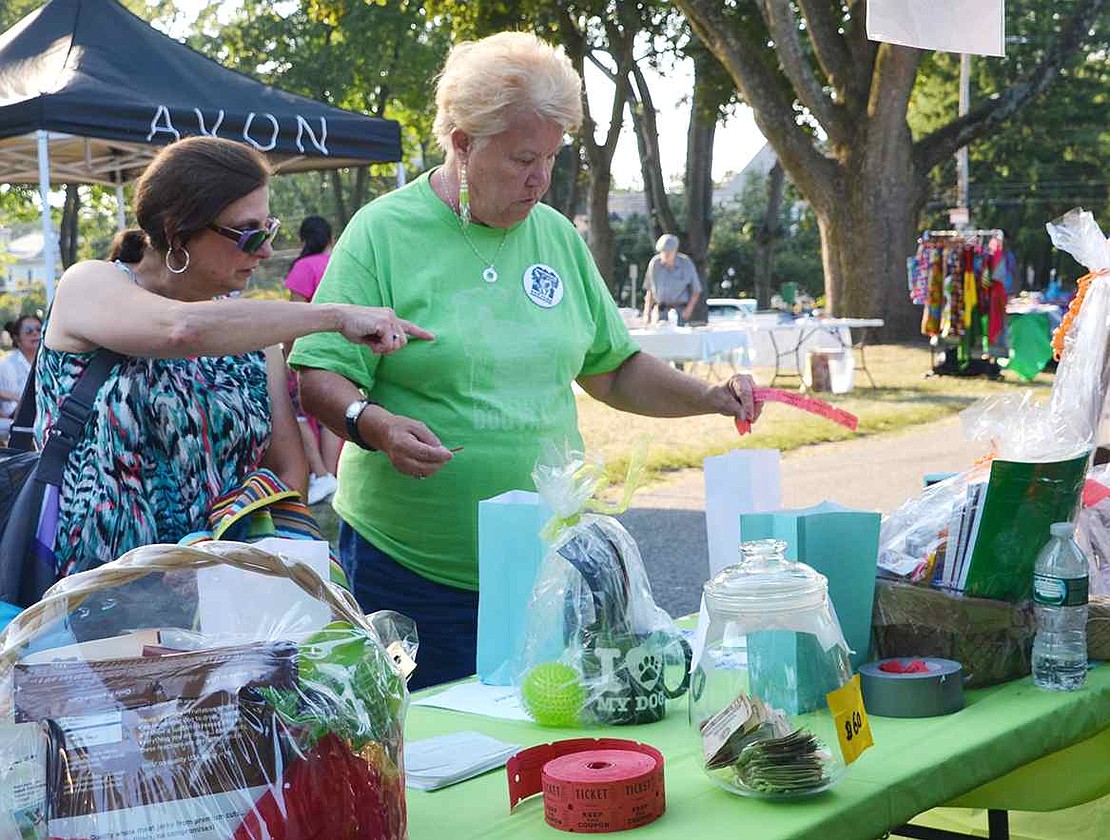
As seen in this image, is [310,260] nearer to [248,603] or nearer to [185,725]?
[248,603]

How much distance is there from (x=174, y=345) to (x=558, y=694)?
2.64 feet

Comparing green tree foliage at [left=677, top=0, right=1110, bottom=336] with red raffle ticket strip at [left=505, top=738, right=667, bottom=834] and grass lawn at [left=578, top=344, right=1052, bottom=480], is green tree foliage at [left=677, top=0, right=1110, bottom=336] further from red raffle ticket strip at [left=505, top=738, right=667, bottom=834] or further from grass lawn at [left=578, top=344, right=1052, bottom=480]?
red raffle ticket strip at [left=505, top=738, right=667, bottom=834]

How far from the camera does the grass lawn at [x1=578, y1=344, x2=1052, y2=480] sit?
10117 mm

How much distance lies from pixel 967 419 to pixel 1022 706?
0.53 metres

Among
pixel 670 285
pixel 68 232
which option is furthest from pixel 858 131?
pixel 68 232

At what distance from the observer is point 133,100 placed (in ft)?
23.7

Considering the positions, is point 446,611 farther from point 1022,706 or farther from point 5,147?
point 5,147

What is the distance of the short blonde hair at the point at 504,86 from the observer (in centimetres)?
238

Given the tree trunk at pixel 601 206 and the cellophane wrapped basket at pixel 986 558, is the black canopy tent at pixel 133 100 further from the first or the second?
the tree trunk at pixel 601 206

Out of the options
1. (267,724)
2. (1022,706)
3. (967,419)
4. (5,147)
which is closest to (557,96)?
(967,419)

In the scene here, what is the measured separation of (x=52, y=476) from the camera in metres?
2.06

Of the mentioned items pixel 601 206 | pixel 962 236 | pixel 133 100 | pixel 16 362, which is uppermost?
pixel 601 206

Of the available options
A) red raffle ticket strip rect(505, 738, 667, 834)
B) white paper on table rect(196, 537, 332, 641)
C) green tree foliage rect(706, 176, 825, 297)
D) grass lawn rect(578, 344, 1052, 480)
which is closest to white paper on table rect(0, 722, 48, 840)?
white paper on table rect(196, 537, 332, 641)

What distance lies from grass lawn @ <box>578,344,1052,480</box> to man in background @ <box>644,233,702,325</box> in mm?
953
